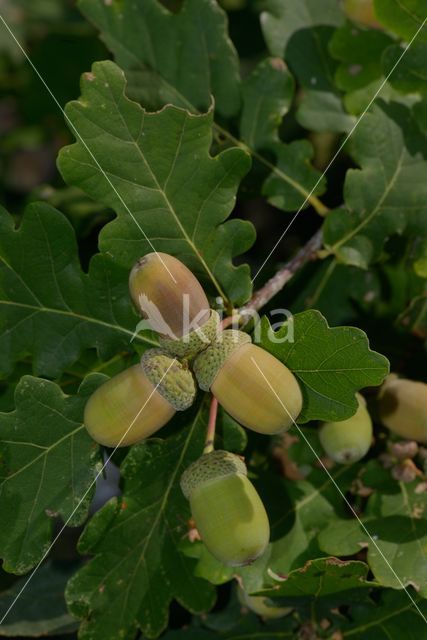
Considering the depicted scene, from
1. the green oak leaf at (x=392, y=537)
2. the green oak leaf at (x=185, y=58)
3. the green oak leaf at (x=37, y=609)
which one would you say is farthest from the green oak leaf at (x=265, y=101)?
the green oak leaf at (x=37, y=609)

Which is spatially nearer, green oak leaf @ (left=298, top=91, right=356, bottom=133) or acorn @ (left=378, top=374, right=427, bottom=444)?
acorn @ (left=378, top=374, right=427, bottom=444)

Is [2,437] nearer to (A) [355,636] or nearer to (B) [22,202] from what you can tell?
(A) [355,636]

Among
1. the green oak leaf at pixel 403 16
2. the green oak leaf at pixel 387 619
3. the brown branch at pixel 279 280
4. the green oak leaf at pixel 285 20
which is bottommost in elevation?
the green oak leaf at pixel 387 619

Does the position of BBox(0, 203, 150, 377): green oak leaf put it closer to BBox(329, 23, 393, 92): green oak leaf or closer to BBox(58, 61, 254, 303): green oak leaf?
BBox(58, 61, 254, 303): green oak leaf

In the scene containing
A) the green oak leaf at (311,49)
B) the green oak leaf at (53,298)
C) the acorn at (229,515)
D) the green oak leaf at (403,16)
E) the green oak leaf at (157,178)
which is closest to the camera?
the acorn at (229,515)

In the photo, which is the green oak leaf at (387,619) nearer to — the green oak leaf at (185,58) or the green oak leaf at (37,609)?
the green oak leaf at (37,609)

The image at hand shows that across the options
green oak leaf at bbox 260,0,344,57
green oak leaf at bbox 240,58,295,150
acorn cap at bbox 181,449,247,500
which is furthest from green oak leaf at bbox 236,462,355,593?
green oak leaf at bbox 260,0,344,57
